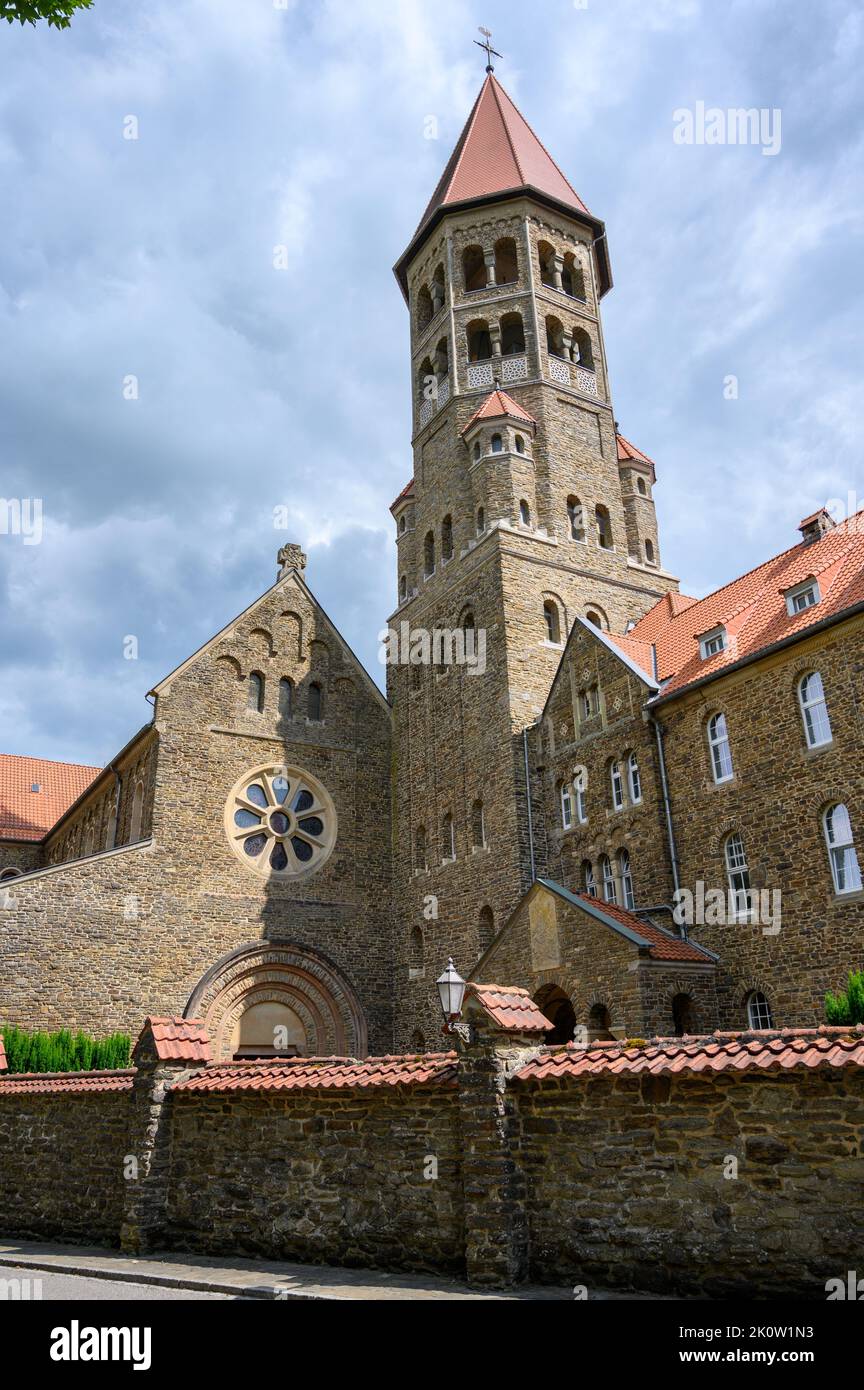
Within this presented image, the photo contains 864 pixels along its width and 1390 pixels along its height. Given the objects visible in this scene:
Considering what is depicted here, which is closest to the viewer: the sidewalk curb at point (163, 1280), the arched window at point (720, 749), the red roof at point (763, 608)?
the sidewalk curb at point (163, 1280)

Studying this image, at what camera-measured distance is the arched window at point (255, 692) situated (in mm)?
28594

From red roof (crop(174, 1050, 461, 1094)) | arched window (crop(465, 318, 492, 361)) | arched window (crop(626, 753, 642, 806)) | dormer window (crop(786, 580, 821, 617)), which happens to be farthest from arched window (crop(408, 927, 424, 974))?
arched window (crop(465, 318, 492, 361))

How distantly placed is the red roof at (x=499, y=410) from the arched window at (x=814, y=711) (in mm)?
13832

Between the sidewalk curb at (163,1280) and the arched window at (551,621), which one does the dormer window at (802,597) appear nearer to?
the arched window at (551,621)

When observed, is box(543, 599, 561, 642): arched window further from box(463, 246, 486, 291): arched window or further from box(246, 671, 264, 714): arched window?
box(463, 246, 486, 291): arched window

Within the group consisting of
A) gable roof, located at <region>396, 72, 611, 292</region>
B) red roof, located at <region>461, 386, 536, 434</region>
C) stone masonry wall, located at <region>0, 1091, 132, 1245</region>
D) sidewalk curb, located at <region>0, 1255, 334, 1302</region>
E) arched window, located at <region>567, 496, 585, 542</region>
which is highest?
gable roof, located at <region>396, 72, 611, 292</region>

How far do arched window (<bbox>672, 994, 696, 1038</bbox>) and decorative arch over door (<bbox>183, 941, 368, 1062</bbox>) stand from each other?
34.3 ft

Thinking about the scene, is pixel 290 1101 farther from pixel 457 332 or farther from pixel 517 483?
pixel 457 332

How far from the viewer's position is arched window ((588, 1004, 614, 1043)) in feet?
56.2

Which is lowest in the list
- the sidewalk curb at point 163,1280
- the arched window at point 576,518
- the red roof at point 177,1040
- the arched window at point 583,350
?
the sidewalk curb at point 163,1280

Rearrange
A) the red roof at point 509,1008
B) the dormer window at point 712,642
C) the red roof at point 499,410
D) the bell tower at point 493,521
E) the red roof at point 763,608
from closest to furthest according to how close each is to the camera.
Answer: the red roof at point 509,1008
the red roof at point 763,608
the dormer window at point 712,642
the bell tower at point 493,521
the red roof at point 499,410

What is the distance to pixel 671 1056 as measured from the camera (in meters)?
9.09

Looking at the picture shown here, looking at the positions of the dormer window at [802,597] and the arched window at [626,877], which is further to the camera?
the arched window at [626,877]

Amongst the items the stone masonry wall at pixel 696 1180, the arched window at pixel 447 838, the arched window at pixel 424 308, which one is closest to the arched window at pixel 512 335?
the arched window at pixel 424 308
